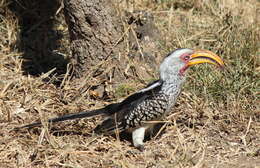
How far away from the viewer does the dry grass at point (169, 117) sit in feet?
13.4

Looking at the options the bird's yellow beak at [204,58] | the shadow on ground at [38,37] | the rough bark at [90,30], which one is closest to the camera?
the bird's yellow beak at [204,58]

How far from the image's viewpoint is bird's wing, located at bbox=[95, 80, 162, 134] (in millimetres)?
4270

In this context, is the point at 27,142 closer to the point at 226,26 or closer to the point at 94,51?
the point at 94,51

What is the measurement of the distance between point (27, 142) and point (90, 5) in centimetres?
149

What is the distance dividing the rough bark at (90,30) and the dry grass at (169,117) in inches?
→ 9.6

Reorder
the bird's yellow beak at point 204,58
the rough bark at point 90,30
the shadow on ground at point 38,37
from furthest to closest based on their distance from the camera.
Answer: the shadow on ground at point 38,37 → the rough bark at point 90,30 → the bird's yellow beak at point 204,58

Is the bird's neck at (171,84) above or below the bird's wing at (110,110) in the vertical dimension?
above

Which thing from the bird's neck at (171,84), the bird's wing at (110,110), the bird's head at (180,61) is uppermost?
the bird's head at (180,61)

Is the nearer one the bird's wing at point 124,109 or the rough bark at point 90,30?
the bird's wing at point 124,109

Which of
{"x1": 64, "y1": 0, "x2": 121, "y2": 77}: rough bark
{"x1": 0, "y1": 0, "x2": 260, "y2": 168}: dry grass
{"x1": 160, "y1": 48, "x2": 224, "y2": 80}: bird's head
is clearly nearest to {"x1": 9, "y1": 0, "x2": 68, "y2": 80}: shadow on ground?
{"x1": 0, "y1": 0, "x2": 260, "y2": 168}: dry grass

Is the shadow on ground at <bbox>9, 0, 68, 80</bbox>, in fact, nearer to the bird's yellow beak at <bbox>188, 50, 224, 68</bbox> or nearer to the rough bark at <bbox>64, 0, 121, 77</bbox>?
the rough bark at <bbox>64, 0, 121, 77</bbox>

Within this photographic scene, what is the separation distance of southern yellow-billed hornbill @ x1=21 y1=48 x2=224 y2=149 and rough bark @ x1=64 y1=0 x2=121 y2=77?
0.87m

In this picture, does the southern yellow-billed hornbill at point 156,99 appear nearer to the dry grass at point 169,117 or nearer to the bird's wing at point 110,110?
the bird's wing at point 110,110

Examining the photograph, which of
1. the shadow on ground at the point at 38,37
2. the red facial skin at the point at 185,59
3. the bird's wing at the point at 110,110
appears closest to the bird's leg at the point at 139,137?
the bird's wing at the point at 110,110
